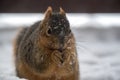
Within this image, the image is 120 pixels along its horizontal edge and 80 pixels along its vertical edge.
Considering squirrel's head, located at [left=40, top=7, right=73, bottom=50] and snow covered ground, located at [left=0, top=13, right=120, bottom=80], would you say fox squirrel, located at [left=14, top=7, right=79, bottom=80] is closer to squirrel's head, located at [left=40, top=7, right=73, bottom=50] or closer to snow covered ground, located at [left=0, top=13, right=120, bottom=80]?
squirrel's head, located at [left=40, top=7, right=73, bottom=50]

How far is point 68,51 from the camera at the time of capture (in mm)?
3234

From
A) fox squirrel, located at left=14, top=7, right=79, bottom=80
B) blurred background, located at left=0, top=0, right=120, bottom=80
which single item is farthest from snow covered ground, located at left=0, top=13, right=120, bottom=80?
fox squirrel, located at left=14, top=7, right=79, bottom=80

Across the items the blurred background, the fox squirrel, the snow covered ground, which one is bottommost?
the fox squirrel

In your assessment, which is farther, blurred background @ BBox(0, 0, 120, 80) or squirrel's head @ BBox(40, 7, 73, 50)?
blurred background @ BBox(0, 0, 120, 80)

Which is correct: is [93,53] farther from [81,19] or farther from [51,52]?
[51,52]

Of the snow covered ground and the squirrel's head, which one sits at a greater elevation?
the snow covered ground

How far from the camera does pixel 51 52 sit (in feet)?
10.6

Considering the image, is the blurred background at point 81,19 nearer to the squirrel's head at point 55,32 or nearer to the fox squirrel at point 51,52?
the fox squirrel at point 51,52

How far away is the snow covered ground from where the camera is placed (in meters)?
4.34

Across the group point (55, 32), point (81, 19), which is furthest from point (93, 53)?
point (55, 32)

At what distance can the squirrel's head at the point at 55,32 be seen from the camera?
10.1 ft

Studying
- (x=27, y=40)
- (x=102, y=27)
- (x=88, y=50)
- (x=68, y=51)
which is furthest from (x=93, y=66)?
(x=102, y=27)

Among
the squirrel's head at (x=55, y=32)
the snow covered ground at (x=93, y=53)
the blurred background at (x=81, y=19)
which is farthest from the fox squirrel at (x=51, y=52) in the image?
the blurred background at (x=81, y=19)

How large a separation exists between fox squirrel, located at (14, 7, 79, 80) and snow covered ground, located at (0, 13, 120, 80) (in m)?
0.16
